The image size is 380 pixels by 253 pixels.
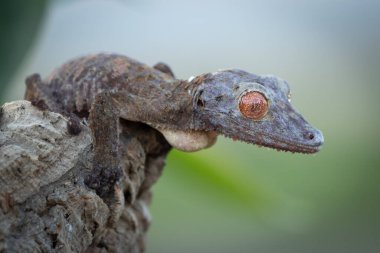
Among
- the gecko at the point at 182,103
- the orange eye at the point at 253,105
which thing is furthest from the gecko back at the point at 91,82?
the orange eye at the point at 253,105

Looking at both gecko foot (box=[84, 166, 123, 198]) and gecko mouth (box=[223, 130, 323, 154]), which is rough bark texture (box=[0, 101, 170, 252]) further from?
gecko mouth (box=[223, 130, 323, 154])

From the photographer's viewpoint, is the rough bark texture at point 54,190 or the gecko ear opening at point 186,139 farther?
the gecko ear opening at point 186,139

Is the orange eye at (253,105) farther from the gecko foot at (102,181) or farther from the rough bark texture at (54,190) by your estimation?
the gecko foot at (102,181)

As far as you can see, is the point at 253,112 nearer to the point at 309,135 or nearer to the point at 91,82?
the point at 309,135

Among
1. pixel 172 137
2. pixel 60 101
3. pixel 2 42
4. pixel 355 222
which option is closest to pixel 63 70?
pixel 60 101

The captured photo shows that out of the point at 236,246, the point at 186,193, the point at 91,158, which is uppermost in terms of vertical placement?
the point at 91,158

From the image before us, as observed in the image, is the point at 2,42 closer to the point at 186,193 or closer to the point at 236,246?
the point at 186,193

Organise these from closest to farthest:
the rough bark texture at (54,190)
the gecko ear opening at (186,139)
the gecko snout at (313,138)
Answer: the rough bark texture at (54,190), the gecko snout at (313,138), the gecko ear opening at (186,139)

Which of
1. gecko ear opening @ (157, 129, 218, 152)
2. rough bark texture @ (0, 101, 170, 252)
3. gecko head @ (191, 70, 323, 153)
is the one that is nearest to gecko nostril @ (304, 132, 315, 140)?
gecko head @ (191, 70, 323, 153)
